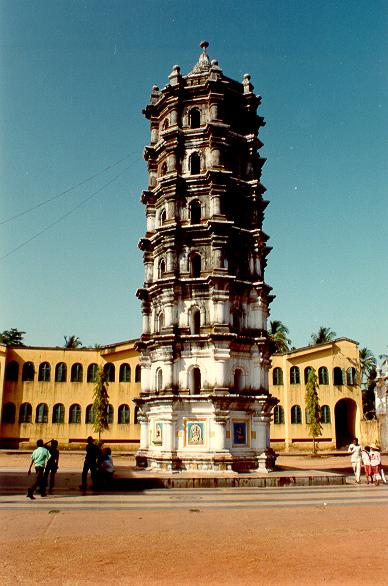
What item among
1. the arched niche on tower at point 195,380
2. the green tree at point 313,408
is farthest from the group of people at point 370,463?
the green tree at point 313,408

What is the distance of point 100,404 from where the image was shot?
47062 mm

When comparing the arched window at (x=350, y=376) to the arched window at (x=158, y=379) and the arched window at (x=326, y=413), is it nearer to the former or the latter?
the arched window at (x=326, y=413)

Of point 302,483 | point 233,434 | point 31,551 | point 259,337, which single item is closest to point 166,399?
point 233,434

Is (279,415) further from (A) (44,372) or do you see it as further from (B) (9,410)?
(B) (9,410)

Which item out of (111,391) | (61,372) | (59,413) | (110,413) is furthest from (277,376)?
(59,413)

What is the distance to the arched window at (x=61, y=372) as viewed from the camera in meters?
50.7

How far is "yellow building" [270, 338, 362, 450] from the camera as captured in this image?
51.8 meters

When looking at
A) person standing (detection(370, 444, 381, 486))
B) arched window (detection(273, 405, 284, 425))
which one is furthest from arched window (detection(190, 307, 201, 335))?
arched window (detection(273, 405, 284, 425))

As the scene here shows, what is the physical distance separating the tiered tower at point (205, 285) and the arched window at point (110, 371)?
789 inches

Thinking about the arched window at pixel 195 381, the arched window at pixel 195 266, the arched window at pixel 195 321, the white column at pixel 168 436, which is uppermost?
the arched window at pixel 195 266

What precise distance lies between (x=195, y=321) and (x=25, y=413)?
26.3m

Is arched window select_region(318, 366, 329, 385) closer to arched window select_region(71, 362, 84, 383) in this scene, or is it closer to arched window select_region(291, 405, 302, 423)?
arched window select_region(291, 405, 302, 423)

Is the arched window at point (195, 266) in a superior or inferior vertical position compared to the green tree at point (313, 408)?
superior

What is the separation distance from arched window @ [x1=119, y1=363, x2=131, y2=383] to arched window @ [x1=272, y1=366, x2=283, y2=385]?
13.6m
